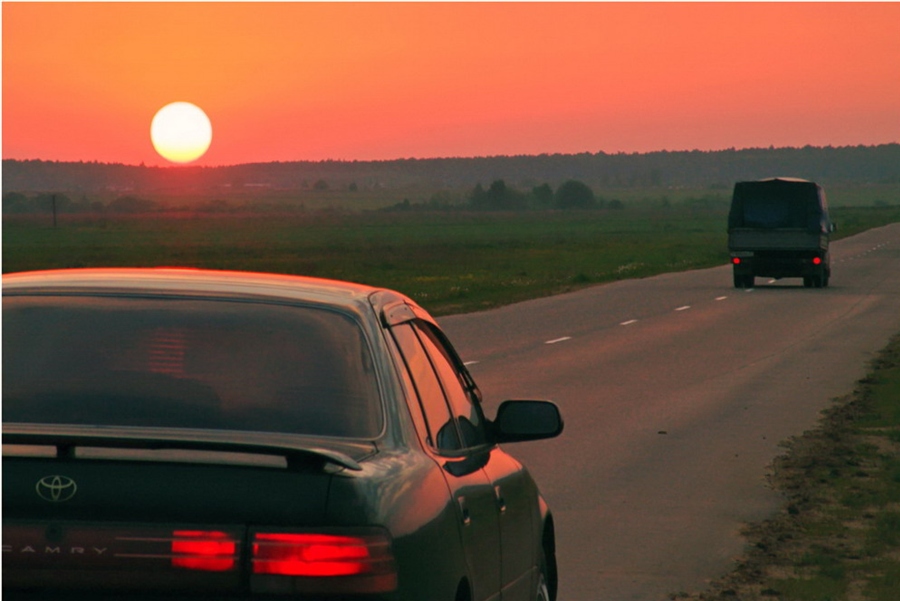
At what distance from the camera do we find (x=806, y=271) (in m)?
41.1

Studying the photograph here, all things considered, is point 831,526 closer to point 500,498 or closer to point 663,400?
point 500,498

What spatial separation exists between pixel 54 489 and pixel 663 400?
44.0 feet

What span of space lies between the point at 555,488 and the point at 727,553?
2.34 m

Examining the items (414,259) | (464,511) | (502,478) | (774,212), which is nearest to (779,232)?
(774,212)

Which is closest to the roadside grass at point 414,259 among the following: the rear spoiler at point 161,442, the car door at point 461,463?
the car door at point 461,463

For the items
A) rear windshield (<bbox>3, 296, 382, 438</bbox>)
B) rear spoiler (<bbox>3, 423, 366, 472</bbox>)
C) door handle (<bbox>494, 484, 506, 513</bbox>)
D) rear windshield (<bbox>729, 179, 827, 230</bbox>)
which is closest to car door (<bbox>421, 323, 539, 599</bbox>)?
door handle (<bbox>494, 484, 506, 513</bbox>)

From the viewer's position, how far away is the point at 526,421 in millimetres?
5340

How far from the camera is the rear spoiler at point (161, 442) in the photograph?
3.55 meters

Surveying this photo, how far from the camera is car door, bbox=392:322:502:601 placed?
445 centimetres

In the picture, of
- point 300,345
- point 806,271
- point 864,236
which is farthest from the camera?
point 864,236

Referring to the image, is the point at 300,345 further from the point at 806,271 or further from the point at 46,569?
the point at 806,271

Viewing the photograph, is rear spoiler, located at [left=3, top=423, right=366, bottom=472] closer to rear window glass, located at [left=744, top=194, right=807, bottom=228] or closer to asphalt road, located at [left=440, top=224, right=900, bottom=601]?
asphalt road, located at [left=440, top=224, right=900, bottom=601]

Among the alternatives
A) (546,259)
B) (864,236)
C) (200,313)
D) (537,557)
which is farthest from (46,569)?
(864,236)

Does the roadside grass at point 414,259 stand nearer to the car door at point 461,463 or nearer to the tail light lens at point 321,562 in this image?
the car door at point 461,463
